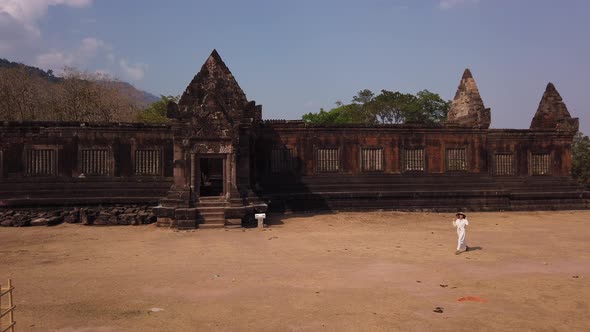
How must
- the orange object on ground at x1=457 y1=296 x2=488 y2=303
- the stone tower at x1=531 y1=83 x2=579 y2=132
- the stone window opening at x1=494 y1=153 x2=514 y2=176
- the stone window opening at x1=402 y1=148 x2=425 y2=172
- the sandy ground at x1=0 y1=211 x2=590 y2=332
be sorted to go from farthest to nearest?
the stone tower at x1=531 y1=83 x2=579 y2=132, the stone window opening at x1=494 y1=153 x2=514 y2=176, the stone window opening at x1=402 y1=148 x2=425 y2=172, the orange object on ground at x1=457 y1=296 x2=488 y2=303, the sandy ground at x1=0 y1=211 x2=590 y2=332

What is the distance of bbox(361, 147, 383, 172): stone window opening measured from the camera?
21625mm

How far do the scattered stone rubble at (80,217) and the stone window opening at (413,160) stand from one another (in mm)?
12010

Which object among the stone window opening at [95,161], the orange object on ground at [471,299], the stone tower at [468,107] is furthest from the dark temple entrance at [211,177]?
the orange object on ground at [471,299]

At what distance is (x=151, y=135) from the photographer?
19828 millimetres

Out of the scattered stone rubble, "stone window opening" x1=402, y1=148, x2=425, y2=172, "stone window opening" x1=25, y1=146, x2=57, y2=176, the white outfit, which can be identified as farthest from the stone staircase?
"stone window opening" x1=402, y1=148, x2=425, y2=172

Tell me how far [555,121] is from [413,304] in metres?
21.3

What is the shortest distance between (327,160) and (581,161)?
27514 millimetres

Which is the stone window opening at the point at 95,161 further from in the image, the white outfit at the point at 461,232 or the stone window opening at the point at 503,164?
the stone window opening at the point at 503,164

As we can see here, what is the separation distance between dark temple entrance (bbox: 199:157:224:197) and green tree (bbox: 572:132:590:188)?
28.3 metres

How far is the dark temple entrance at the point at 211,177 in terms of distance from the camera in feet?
69.2

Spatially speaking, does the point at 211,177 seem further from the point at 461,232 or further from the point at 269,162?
the point at 461,232

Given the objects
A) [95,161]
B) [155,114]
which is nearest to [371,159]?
[95,161]

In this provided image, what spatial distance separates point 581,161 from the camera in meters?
37.4

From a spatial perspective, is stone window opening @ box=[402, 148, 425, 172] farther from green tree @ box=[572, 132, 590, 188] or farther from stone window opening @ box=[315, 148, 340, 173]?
green tree @ box=[572, 132, 590, 188]
